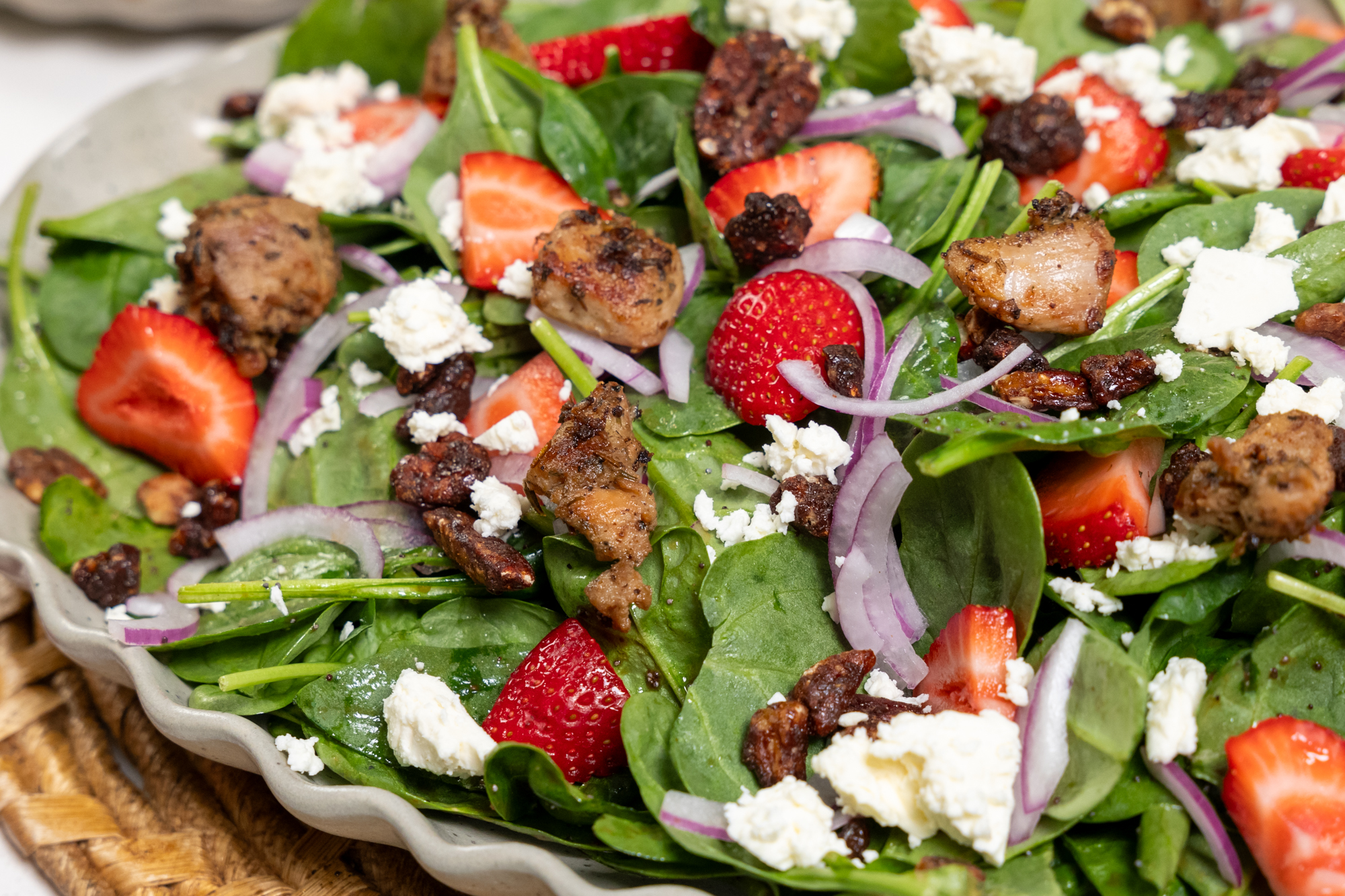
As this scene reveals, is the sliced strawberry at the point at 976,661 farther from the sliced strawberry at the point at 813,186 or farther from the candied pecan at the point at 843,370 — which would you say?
the sliced strawberry at the point at 813,186

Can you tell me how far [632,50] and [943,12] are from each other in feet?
2.68

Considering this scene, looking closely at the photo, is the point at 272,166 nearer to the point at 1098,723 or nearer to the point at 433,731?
the point at 433,731

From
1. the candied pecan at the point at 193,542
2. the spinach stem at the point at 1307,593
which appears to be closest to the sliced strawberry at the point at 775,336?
the spinach stem at the point at 1307,593

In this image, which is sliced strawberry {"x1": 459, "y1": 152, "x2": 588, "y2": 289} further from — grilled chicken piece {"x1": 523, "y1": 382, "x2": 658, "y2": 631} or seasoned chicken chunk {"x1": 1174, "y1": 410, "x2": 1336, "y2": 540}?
seasoned chicken chunk {"x1": 1174, "y1": 410, "x2": 1336, "y2": 540}

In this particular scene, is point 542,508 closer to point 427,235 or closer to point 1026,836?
point 427,235

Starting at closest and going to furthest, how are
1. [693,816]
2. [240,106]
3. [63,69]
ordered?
[693,816] → [240,106] → [63,69]

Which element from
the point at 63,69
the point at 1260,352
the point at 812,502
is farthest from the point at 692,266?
the point at 63,69

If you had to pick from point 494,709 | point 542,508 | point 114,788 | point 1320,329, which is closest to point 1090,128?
point 1320,329

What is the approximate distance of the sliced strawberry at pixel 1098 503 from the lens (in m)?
1.64

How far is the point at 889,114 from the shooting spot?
7.57 feet

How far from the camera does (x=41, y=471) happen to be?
7.39ft

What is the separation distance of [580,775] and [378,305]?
3.76 ft

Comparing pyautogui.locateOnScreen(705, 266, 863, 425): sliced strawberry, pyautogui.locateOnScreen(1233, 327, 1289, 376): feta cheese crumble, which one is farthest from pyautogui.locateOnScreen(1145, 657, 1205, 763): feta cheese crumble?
pyautogui.locateOnScreen(705, 266, 863, 425): sliced strawberry

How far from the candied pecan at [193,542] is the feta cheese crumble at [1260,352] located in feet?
6.99
